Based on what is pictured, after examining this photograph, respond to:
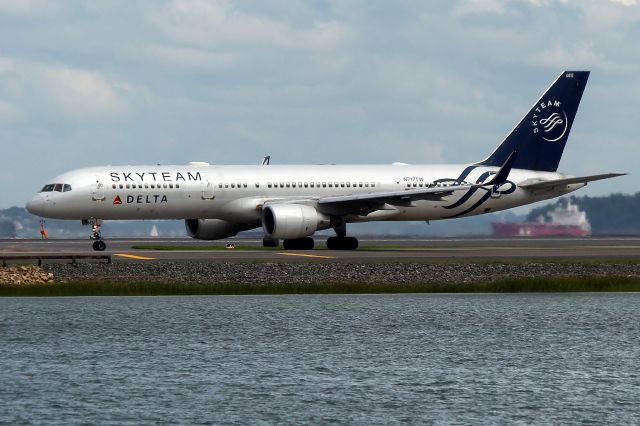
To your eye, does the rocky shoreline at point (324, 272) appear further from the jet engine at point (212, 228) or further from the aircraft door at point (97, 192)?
the jet engine at point (212, 228)

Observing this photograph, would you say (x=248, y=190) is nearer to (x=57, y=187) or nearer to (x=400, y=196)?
(x=400, y=196)

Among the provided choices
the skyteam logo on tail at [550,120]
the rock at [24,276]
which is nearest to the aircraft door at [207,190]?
the rock at [24,276]

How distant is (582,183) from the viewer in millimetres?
67688

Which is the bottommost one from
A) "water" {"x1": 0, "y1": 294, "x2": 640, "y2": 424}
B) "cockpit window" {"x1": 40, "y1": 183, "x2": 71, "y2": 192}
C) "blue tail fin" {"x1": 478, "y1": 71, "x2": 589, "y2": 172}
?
"water" {"x1": 0, "y1": 294, "x2": 640, "y2": 424}

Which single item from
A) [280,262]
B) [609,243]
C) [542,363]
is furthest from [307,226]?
[542,363]

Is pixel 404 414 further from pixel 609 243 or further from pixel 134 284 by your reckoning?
pixel 609 243

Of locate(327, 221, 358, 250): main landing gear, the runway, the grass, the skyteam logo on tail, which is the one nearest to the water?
the grass

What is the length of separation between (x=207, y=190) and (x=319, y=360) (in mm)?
33040

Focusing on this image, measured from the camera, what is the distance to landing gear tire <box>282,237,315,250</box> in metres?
63.7

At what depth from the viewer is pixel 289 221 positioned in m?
59.2

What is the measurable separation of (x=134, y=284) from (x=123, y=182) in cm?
1684

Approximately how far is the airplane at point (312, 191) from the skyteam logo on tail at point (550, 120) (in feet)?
0.20

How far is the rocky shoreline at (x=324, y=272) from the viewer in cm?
4797

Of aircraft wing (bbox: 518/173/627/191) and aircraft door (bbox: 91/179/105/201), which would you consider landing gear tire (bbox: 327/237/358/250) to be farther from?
aircraft door (bbox: 91/179/105/201)
